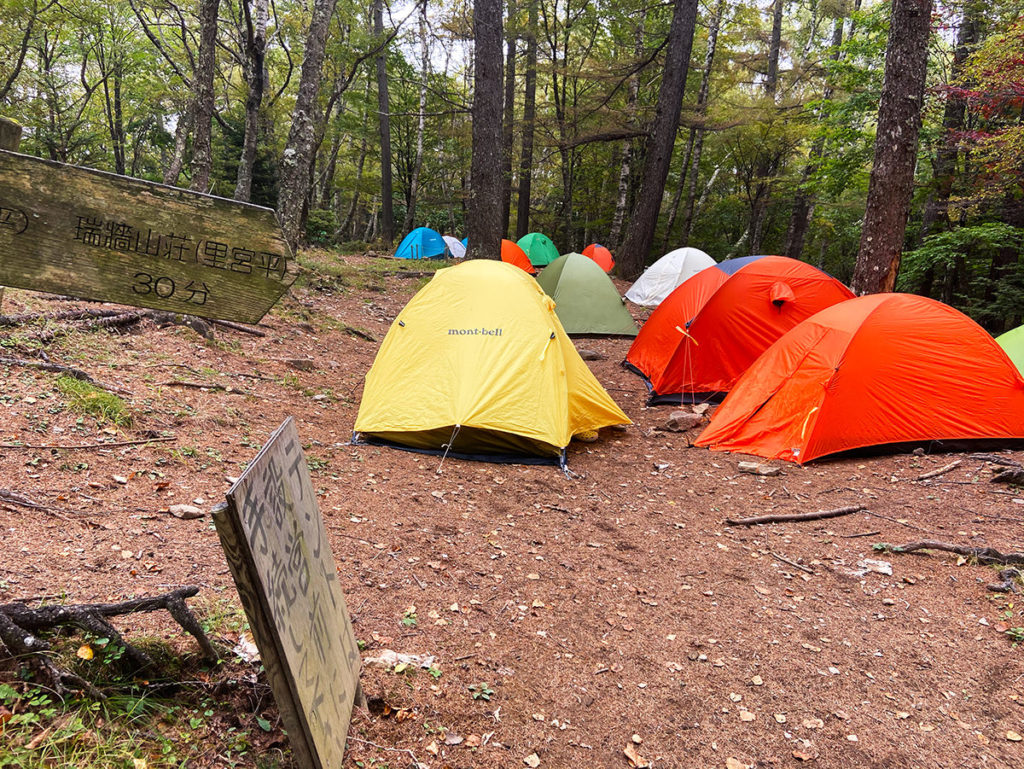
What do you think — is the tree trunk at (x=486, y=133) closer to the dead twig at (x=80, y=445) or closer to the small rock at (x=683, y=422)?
the small rock at (x=683, y=422)

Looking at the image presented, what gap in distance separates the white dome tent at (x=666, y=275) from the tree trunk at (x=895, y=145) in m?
5.65

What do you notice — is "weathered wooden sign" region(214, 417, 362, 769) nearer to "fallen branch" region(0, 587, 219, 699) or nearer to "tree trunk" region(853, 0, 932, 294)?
"fallen branch" region(0, 587, 219, 699)

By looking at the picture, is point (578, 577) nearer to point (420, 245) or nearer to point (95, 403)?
point (95, 403)

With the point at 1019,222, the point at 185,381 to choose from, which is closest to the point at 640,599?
the point at 185,381

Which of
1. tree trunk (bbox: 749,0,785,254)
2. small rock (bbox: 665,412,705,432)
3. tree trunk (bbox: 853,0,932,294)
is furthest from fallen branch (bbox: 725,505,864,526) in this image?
tree trunk (bbox: 749,0,785,254)

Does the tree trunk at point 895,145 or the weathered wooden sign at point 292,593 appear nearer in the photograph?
the weathered wooden sign at point 292,593

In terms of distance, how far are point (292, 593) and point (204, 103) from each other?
9788mm

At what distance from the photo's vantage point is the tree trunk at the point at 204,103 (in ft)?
28.5

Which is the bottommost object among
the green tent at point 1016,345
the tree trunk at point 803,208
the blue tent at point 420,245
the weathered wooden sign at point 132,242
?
the green tent at point 1016,345

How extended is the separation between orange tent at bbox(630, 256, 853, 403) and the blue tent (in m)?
14.8

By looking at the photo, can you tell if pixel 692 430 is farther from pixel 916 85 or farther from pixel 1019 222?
pixel 1019 222

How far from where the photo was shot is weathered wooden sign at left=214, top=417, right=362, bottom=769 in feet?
4.18

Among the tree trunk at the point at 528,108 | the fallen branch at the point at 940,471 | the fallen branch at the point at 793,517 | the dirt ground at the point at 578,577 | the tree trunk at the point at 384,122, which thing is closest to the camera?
the dirt ground at the point at 578,577

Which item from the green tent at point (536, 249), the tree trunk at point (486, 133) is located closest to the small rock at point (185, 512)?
the tree trunk at point (486, 133)
